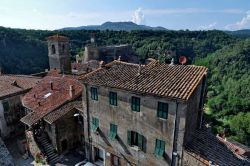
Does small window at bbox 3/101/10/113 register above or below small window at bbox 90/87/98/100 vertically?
below

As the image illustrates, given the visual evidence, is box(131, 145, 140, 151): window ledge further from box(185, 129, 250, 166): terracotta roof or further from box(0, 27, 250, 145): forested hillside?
box(0, 27, 250, 145): forested hillside

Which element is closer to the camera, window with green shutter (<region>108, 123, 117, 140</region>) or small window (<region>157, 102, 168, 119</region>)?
small window (<region>157, 102, 168, 119</region>)

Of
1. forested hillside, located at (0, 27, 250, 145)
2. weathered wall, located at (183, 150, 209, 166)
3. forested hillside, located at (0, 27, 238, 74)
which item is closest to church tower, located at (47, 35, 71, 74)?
forested hillside, located at (0, 27, 250, 145)

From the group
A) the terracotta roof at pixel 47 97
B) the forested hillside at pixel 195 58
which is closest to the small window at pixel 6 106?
the terracotta roof at pixel 47 97

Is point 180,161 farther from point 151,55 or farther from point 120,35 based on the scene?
A: point 120,35

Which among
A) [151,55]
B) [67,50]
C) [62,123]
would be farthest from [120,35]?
[62,123]

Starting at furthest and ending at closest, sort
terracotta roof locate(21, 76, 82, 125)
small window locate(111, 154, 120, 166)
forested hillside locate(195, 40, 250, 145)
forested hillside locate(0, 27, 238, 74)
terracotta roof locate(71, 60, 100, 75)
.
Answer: forested hillside locate(0, 27, 238, 74) < terracotta roof locate(71, 60, 100, 75) < forested hillside locate(195, 40, 250, 145) < terracotta roof locate(21, 76, 82, 125) < small window locate(111, 154, 120, 166)

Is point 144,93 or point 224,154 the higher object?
point 144,93
